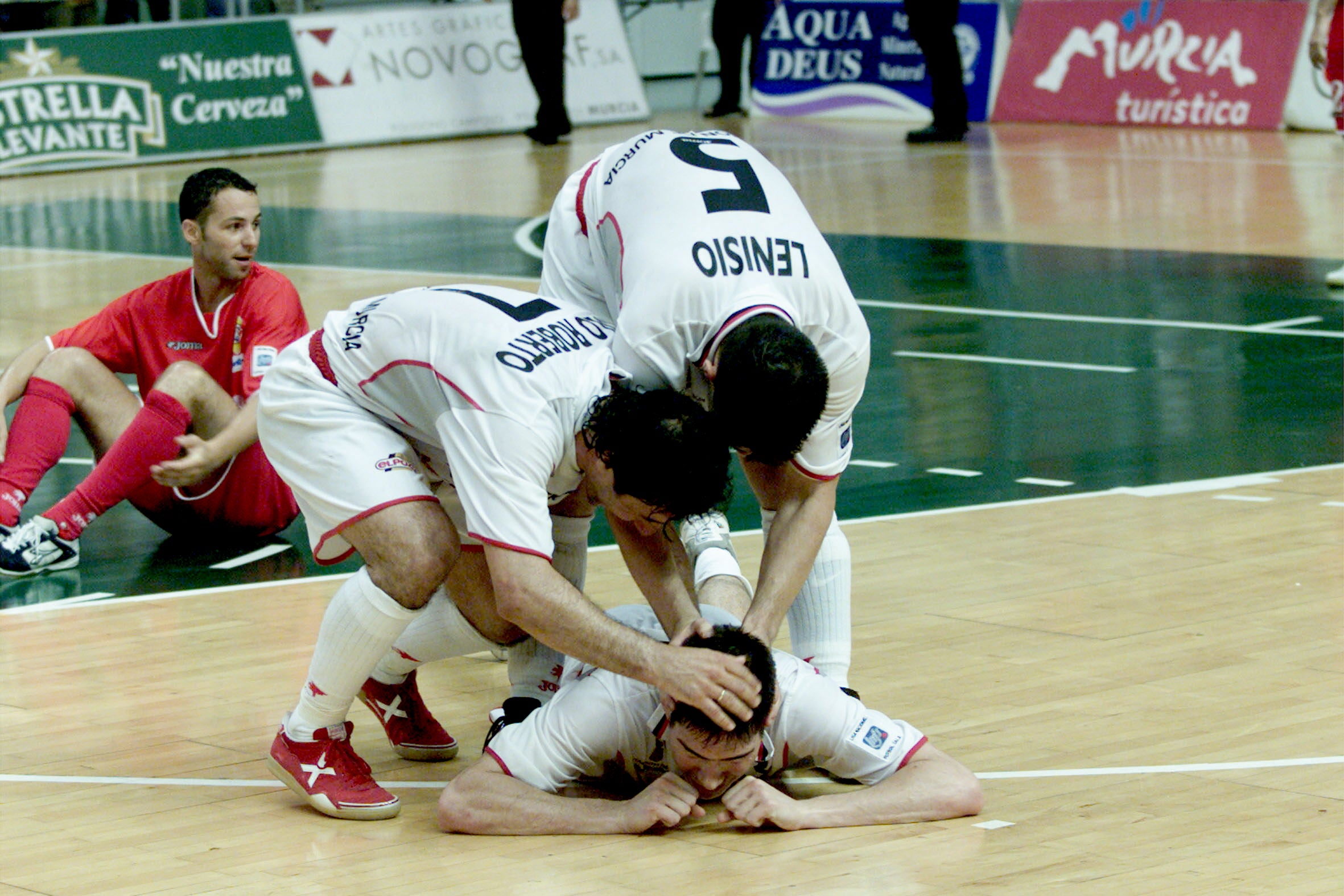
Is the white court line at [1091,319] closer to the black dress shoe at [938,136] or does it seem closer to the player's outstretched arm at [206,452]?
the player's outstretched arm at [206,452]

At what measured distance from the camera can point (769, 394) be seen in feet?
12.1

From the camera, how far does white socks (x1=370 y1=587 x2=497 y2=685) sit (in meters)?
4.38

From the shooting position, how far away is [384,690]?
4.44 m

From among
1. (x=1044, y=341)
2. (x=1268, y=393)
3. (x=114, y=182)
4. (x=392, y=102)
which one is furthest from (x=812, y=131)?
(x=1268, y=393)

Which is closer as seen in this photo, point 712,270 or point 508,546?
point 508,546

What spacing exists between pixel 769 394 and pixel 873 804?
2.56 ft

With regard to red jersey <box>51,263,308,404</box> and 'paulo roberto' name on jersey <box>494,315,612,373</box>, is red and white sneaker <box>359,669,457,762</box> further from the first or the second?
red jersey <box>51,263,308,404</box>

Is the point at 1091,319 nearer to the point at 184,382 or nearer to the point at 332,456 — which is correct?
the point at 184,382

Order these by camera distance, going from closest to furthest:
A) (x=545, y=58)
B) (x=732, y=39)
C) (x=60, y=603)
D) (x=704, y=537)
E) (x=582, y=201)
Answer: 1. (x=704, y=537)
2. (x=582, y=201)
3. (x=60, y=603)
4. (x=545, y=58)
5. (x=732, y=39)

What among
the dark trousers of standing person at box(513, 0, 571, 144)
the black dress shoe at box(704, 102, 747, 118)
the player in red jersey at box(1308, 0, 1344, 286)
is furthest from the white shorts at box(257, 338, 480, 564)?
the black dress shoe at box(704, 102, 747, 118)

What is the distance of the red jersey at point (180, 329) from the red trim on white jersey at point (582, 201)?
1.55 metres

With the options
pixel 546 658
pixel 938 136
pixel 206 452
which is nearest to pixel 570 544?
pixel 546 658

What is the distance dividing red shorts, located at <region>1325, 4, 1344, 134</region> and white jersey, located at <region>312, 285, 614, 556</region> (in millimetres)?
7437

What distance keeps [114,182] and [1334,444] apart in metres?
11.8
